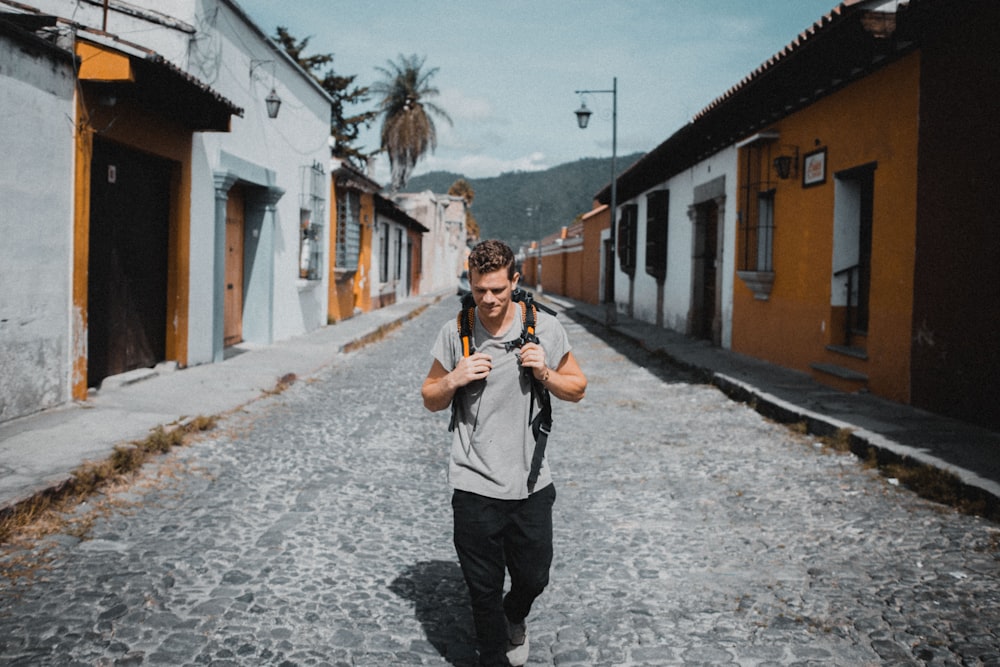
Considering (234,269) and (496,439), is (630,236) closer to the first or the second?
(234,269)

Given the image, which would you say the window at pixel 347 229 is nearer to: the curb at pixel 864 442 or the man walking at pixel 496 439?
the curb at pixel 864 442

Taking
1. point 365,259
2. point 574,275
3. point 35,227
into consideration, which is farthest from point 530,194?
point 35,227

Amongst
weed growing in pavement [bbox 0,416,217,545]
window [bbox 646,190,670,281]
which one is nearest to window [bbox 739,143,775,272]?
window [bbox 646,190,670,281]

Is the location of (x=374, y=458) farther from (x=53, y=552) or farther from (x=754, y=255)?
(x=754, y=255)

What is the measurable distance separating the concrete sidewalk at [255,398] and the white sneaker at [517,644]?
2866 millimetres

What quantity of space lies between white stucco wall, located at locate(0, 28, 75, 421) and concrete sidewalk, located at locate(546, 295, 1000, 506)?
6.45m

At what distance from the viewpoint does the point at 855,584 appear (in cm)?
362

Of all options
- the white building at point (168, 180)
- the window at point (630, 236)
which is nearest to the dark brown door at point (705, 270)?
the window at point (630, 236)

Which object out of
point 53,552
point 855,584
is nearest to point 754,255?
point 855,584

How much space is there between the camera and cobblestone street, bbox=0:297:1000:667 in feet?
9.86

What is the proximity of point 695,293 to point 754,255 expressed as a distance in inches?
137

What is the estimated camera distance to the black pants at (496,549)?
2654 millimetres

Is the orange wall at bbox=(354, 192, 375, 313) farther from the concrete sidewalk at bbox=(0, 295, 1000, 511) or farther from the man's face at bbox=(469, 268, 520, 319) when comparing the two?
the man's face at bbox=(469, 268, 520, 319)

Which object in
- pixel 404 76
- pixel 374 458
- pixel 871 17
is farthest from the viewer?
pixel 404 76
